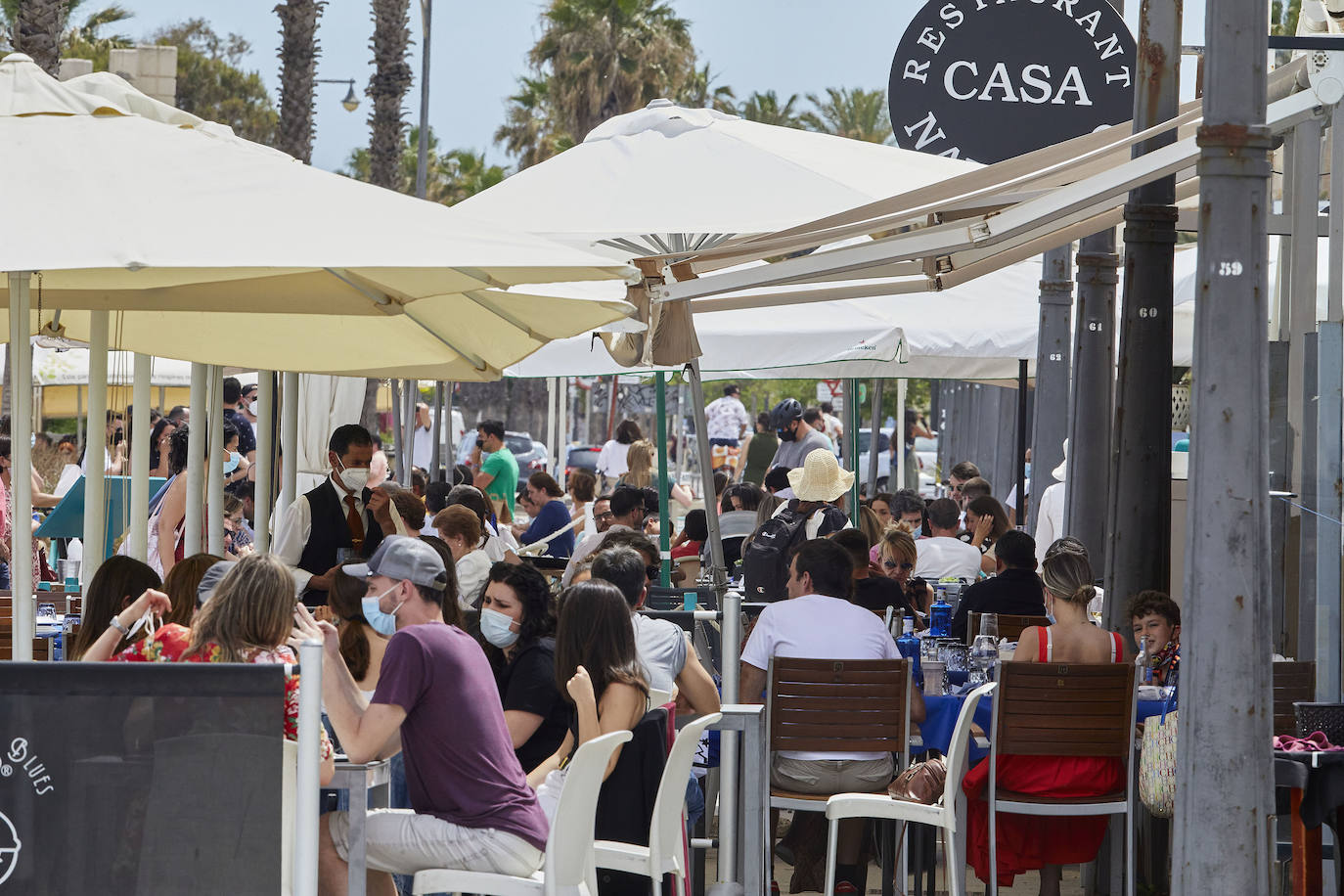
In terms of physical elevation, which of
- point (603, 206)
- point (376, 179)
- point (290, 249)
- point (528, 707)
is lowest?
point (528, 707)

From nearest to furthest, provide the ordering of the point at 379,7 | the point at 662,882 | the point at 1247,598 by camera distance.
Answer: the point at 1247,598
the point at 662,882
the point at 379,7

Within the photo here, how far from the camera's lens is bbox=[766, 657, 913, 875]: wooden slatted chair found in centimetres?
627

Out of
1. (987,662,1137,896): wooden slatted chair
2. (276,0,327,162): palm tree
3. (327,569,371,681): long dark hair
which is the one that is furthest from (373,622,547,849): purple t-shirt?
(276,0,327,162): palm tree

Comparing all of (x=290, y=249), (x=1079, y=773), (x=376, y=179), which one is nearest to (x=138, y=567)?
(x=290, y=249)

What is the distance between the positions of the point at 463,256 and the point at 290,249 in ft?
1.51

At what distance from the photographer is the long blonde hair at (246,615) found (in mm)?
4637

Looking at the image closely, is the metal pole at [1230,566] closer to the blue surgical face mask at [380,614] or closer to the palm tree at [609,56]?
the blue surgical face mask at [380,614]

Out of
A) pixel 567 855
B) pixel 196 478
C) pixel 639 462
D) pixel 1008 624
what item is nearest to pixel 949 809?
pixel 1008 624

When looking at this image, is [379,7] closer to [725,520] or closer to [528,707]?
[725,520]

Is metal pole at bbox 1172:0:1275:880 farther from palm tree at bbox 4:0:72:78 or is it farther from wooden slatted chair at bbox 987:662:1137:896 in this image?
palm tree at bbox 4:0:72:78

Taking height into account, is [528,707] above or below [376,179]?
below

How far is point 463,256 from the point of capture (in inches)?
176

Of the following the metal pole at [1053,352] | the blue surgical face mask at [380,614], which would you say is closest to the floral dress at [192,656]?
the blue surgical face mask at [380,614]

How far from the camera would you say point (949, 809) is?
19.5 ft
